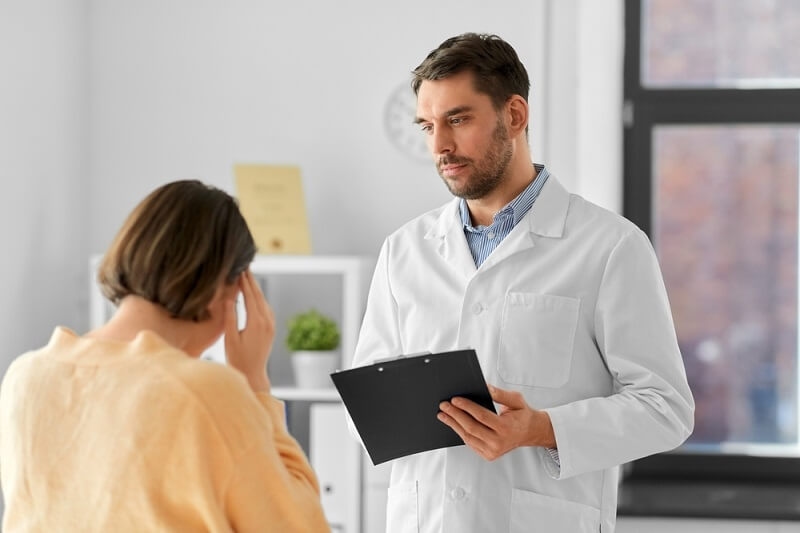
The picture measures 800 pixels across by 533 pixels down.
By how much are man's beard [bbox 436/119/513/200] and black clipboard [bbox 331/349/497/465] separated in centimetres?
41

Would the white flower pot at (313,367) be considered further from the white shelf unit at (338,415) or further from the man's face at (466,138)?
the man's face at (466,138)

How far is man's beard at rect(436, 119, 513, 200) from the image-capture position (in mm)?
1725

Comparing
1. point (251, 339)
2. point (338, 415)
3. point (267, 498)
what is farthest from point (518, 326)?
point (338, 415)

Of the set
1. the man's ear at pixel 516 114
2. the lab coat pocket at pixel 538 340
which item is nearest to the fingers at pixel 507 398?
the lab coat pocket at pixel 538 340

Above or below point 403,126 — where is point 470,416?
below

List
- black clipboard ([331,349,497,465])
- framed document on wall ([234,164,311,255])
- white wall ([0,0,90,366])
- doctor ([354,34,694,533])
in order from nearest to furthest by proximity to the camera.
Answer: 1. black clipboard ([331,349,497,465])
2. doctor ([354,34,694,533])
3. white wall ([0,0,90,366])
4. framed document on wall ([234,164,311,255])

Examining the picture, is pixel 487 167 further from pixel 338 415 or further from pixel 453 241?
pixel 338 415

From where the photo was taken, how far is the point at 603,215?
171cm

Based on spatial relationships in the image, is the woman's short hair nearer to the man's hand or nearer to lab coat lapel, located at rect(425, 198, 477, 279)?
the man's hand

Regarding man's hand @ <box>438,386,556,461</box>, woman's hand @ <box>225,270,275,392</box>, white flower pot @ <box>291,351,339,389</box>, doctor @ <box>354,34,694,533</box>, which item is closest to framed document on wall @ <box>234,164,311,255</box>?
white flower pot @ <box>291,351,339,389</box>

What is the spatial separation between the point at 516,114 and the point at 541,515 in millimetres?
695

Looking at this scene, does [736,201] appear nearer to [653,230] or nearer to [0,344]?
[653,230]

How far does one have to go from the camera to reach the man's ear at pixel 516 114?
1.77 meters

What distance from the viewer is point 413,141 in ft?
10.8
